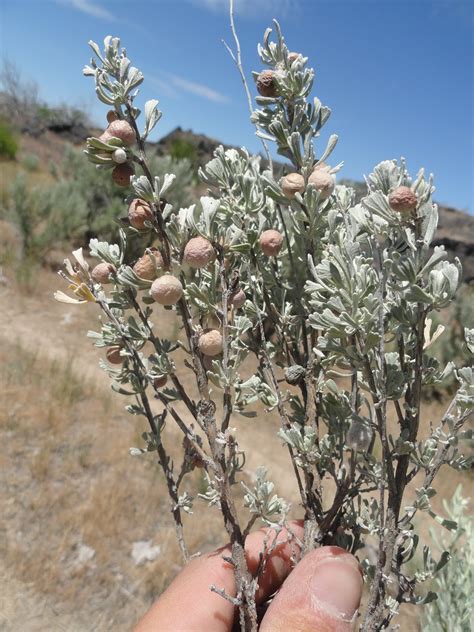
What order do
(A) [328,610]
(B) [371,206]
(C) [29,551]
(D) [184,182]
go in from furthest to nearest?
(D) [184,182], (C) [29,551], (A) [328,610], (B) [371,206]

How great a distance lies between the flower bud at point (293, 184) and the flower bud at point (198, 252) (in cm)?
17

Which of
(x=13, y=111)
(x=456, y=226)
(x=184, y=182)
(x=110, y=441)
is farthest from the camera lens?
(x=13, y=111)

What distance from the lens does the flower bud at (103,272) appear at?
86cm

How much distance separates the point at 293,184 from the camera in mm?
800

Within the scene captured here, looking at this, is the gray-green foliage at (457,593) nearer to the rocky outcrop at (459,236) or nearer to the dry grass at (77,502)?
the dry grass at (77,502)

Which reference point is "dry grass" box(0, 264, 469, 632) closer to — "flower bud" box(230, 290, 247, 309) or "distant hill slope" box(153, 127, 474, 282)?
"flower bud" box(230, 290, 247, 309)

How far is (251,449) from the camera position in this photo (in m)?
6.02

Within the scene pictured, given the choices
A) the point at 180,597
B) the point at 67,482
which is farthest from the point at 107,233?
the point at 180,597

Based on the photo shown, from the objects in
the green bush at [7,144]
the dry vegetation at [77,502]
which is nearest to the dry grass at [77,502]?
the dry vegetation at [77,502]

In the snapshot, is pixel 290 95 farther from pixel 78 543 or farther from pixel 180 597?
pixel 78 543

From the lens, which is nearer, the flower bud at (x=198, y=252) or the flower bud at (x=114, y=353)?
the flower bud at (x=198, y=252)

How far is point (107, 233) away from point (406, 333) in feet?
32.8

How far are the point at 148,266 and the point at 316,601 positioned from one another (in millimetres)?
703

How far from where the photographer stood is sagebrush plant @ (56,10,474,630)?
0.70 metres
